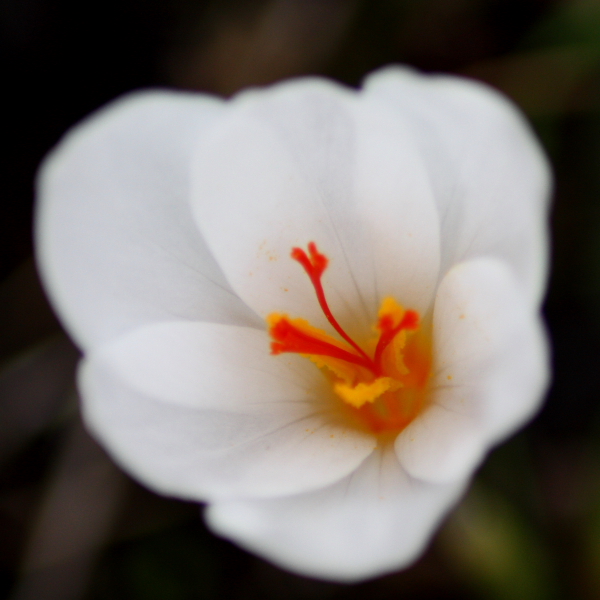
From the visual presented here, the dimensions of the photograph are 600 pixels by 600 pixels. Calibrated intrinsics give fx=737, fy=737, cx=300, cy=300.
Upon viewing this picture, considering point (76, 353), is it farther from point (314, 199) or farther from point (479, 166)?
point (479, 166)

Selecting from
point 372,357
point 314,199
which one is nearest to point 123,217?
point 314,199

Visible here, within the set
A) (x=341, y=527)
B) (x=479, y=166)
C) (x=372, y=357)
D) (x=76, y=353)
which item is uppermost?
(x=479, y=166)

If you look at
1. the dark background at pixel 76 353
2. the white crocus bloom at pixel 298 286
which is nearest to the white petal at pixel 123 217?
the white crocus bloom at pixel 298 286

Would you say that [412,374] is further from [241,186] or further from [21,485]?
[21,485]

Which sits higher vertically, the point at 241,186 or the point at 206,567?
the point at 241,186

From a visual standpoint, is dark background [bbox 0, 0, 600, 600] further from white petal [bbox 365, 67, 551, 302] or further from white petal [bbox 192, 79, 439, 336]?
white petal [bbox 365, 67, 551, 302]

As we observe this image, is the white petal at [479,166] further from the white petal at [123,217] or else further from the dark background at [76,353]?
→ the dark background at [76,353]

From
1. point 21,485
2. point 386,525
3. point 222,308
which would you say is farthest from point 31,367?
point 386,525
